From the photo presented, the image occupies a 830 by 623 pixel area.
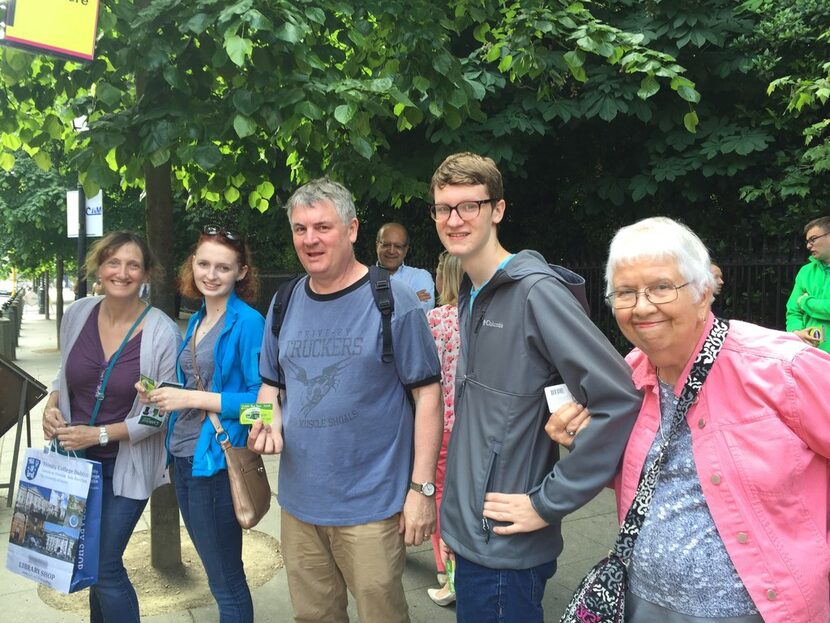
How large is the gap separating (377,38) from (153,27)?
1.77 meters

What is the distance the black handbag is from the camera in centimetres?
158

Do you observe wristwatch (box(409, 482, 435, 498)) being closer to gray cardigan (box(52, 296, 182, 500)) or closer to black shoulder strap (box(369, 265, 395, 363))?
black shoulder strap (box(369, 265, 395, 363))

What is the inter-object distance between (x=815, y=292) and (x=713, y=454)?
15.1 feet

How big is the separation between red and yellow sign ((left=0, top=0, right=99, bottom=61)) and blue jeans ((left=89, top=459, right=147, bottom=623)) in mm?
1750

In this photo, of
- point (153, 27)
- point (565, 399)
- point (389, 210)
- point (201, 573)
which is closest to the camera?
point (565, 399)

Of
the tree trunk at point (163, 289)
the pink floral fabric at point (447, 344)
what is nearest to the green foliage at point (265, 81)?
the tree trunk at point (163, 289)

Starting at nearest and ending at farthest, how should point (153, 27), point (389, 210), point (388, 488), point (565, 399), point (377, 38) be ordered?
1. point (565, 399)
2. point (388, 488)
3. point (153, 27)
4. point (377, 38)
5. point (389, 210)

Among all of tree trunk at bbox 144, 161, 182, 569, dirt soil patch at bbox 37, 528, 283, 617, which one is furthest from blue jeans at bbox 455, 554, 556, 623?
tree trunk at bbox 144, 161, 182, 569

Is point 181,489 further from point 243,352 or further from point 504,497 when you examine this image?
point 504,497

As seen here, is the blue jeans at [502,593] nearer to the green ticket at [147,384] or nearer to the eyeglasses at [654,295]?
the eyeglasses at [654,295]

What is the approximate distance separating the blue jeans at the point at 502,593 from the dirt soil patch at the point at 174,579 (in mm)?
2251

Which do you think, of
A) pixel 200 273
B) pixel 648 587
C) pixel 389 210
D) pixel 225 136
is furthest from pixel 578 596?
pixel 389 210

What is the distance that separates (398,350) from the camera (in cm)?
228

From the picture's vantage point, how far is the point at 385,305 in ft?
7.47
